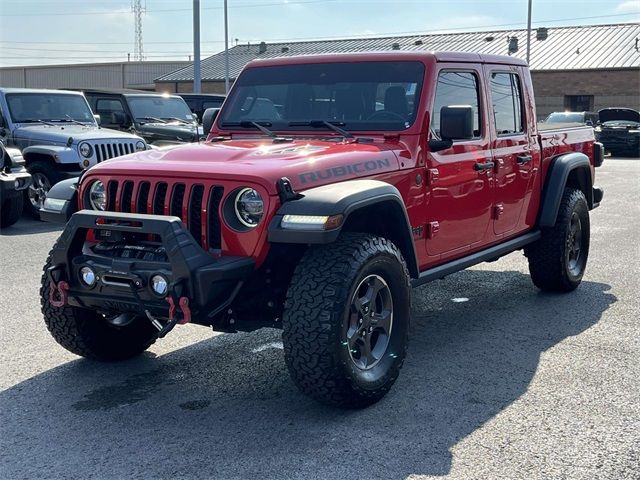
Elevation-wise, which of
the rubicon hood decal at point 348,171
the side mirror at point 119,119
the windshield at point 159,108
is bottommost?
the rubicon hood decal at point 348,171

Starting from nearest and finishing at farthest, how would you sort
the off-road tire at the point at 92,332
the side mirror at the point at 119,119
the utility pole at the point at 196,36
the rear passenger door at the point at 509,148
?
the off-road tire at the point at 92,332
the rear passenger door at the point at 509,148
the side mirror at the point at 119,119
the utility pole at the point at 196,36

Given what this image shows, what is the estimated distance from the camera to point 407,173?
4828mm

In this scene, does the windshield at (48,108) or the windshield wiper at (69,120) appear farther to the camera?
the windshield wiper at (69,120)

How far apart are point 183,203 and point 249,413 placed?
3.75ft

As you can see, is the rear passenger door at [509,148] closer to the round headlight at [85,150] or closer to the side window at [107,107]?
the round headlight at [85,150]

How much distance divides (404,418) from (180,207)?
62.3 inches

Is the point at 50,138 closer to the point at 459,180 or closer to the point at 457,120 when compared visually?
the point at 459,180

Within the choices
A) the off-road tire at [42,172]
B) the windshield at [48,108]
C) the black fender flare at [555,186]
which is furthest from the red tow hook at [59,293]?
the windshield at [48,108]

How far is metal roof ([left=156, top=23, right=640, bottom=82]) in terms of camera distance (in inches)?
1577

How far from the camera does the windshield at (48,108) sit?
12125 mm

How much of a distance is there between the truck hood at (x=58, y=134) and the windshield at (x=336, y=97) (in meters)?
6.49

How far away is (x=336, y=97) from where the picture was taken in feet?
17.5

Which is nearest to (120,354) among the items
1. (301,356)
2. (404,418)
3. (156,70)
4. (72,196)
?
(72,196)

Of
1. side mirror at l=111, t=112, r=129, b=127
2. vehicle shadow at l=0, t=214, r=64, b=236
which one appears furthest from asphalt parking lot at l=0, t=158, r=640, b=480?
side mirror at l=111, t=112, r=129, b=127
